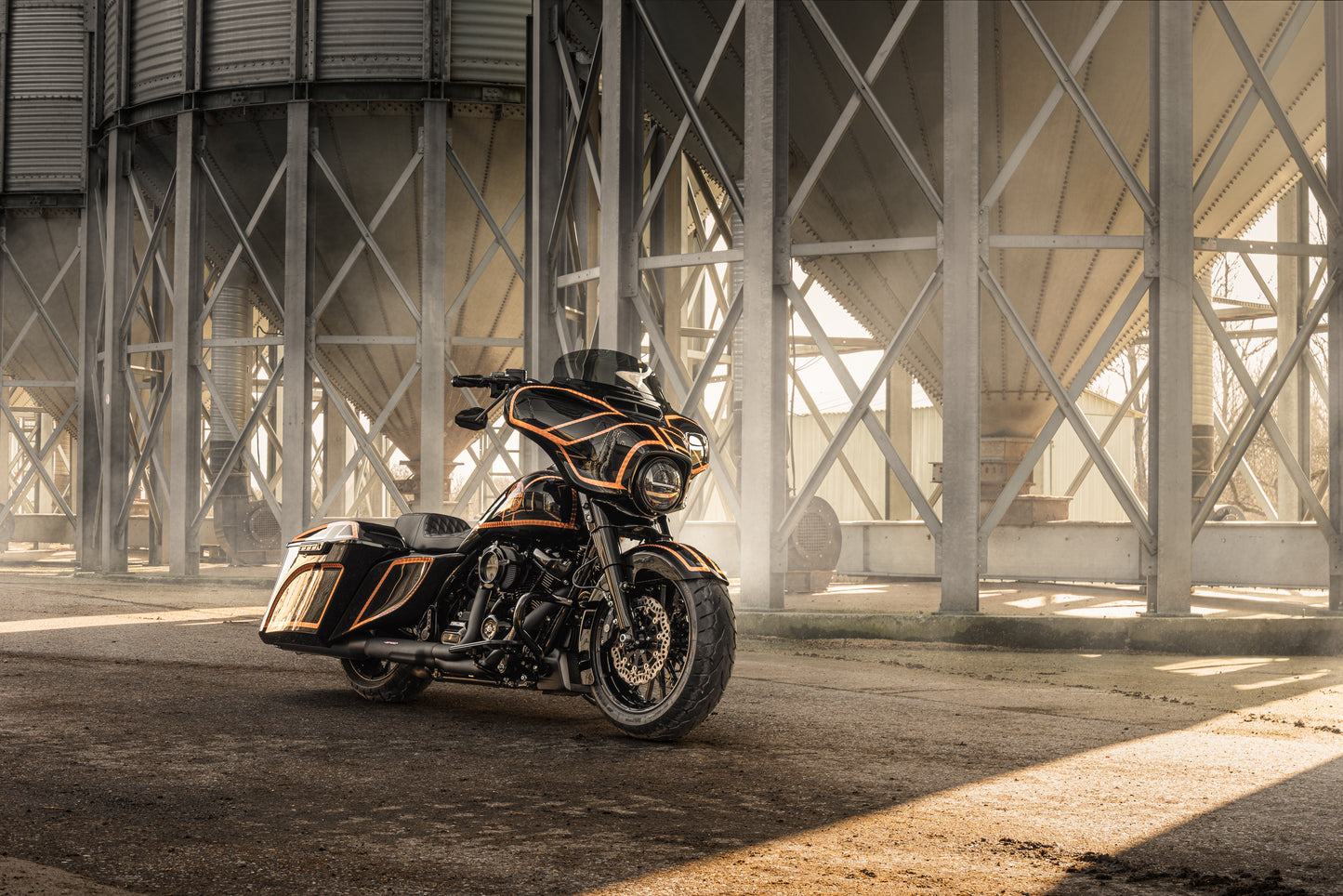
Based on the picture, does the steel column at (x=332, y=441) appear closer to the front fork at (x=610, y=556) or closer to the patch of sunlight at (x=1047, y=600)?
the patch of sunlight at (x=1047, y=600)

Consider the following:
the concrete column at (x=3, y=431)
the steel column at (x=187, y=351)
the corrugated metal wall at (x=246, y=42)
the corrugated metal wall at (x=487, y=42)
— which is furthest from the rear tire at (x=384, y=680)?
the concrete column at (x=3, y=431)

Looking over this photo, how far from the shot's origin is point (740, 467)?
28.5 ft

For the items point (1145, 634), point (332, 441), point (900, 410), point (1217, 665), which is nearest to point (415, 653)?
point (1217, 665)

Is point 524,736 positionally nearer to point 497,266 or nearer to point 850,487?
point 497,266

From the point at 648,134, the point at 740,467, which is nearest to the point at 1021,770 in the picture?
the point at 740,467

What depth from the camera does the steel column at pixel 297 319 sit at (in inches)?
530

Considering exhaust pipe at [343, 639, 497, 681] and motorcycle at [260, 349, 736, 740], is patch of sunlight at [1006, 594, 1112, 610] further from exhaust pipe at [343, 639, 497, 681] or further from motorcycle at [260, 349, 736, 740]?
exhaust pipe at [343, 639, 497, 681]

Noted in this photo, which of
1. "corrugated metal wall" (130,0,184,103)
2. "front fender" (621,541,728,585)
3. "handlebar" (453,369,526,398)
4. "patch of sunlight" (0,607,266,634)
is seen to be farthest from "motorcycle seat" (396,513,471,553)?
"corrugated metal wall" (130,0,184,103)

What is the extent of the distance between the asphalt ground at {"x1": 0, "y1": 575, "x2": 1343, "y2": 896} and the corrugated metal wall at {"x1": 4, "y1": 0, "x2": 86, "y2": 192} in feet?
47.4

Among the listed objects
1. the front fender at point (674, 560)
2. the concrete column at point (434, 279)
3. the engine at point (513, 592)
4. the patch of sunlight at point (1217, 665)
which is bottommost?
the patch of sunlight at point (1217, 665)

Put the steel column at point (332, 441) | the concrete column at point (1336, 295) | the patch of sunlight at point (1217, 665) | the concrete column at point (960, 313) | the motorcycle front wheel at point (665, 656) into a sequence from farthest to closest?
1. the steel column at point (332, 441)
2. the concrete column at point (1336, 295)
3. the concrete column at point (960, 313)
4. the patch of sunlight at point (1217, 665)
5. the motorcycle front wheel at point (665, 656)

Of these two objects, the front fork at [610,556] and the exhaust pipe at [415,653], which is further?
the exhaust pipe at [415,653]

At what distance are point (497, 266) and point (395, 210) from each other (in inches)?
54.0

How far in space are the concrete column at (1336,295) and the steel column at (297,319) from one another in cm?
1006
